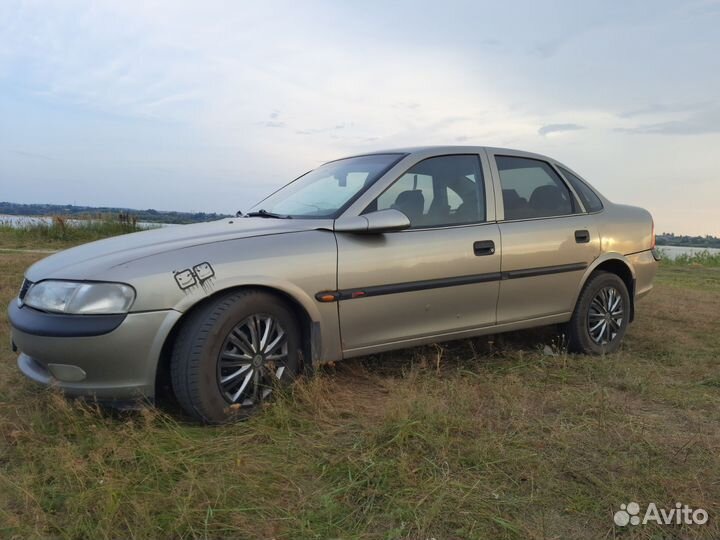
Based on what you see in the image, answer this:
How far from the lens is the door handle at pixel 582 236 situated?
443cm

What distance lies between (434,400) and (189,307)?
4.50 feet

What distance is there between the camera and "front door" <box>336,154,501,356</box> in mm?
3414

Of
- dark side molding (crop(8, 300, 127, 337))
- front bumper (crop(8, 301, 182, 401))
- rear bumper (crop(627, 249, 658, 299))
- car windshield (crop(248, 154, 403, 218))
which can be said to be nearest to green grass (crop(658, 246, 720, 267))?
rear bumper (crop(627, 249, 658, 299))

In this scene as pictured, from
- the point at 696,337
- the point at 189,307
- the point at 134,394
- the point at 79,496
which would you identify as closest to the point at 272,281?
the point at 189,307

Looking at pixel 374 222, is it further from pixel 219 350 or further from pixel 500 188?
pixel 500 188

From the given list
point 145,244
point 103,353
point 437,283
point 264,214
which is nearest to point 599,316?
point 437,283

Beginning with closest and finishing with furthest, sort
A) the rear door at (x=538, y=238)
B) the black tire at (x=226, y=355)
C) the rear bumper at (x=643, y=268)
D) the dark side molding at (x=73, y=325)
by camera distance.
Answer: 1. the dark side molding at (x=73, y=325)
2. the black tire at (x=226, y=355)
3. the rear door at (x=538, y=238)
4. the rear bumper at (x=643, y=268)

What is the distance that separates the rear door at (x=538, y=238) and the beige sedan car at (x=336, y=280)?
0.5 inches

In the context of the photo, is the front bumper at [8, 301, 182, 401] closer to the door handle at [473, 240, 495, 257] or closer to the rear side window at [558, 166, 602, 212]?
the door handle at [473, 240, 495, 257]

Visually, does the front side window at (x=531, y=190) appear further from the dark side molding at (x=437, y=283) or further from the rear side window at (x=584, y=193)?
the dark side molding at (x=437, y=283)

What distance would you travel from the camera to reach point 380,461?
250cm

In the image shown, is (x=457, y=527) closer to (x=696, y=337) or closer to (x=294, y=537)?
(x=294, y=537)

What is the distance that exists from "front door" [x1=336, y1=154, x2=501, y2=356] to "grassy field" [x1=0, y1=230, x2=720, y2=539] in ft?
1.22

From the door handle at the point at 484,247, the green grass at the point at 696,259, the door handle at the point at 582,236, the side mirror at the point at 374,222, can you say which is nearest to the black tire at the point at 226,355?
the side mirror at the point at 374,222
